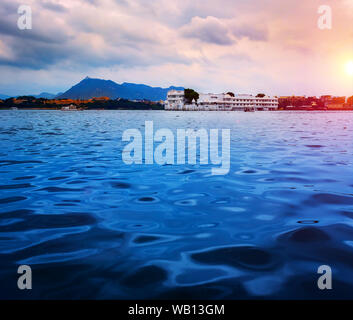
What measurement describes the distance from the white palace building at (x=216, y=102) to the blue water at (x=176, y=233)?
447 feet

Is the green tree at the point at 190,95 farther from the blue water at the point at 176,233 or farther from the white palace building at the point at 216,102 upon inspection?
the blue water at the point at 176,233

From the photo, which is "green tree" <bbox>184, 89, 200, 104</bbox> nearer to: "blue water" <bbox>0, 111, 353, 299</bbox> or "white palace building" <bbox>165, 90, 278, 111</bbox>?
"white palace building" <bbox>165, 90, 278, 111</bbox>

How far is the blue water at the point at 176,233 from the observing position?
258 cm

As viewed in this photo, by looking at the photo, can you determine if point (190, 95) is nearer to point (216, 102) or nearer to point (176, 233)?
point (216, 102)

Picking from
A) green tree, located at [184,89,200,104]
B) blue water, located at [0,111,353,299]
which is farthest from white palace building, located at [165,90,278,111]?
blue water, located at [0,111,353,299]

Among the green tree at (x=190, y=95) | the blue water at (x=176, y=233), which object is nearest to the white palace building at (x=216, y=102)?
the green tree at (x=190, y=95)

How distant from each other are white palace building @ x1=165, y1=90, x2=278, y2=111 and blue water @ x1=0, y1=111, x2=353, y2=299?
13622 cm

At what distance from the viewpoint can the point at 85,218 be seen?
13.9 feet

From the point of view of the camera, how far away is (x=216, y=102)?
14388 centimetres

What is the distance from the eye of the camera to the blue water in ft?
8.45

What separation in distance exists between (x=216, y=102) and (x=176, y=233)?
474ft

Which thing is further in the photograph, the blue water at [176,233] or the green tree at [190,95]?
the green tree at [190,95]
